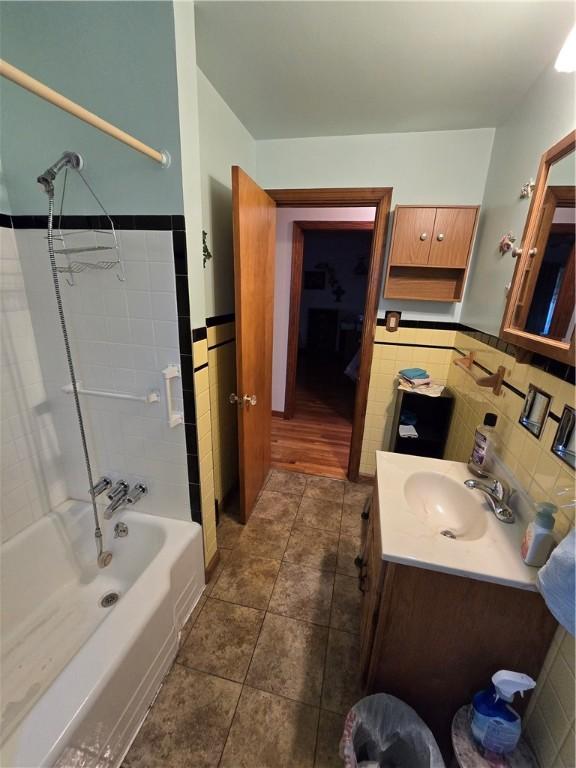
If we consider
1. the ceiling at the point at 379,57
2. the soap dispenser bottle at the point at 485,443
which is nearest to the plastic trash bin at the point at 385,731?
the soap dispenser bottle at the point at 485,443

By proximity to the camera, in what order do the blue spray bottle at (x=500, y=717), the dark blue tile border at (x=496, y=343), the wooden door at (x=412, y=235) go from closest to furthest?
1. the blue spray bottle at (x=500, y=717)
2. the dark blue tile border at (x=496, y=343)
3. the wooden door at (x=412, y=235)

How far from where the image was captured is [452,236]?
1785mm

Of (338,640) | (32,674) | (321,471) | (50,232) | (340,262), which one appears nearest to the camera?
(50,232)

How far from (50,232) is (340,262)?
226 inches

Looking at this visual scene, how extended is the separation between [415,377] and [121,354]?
5.71 feet

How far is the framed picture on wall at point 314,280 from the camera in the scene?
20.4 ft

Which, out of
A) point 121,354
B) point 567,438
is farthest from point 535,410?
point 121,354

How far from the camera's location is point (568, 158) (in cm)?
94

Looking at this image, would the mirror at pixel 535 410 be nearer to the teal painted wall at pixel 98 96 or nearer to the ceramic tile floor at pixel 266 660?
the ceramic tile floor at pixel 266 660

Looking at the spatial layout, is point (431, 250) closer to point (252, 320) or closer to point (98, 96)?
point (252, 320)

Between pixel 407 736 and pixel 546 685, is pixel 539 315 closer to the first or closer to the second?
pixel 546 685

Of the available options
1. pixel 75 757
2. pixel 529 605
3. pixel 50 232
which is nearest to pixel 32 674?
pixel 75 757

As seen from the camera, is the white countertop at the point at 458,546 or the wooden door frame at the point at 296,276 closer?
the white countertop at the point at 458,546

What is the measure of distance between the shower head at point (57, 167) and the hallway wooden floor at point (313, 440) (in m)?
2.25
